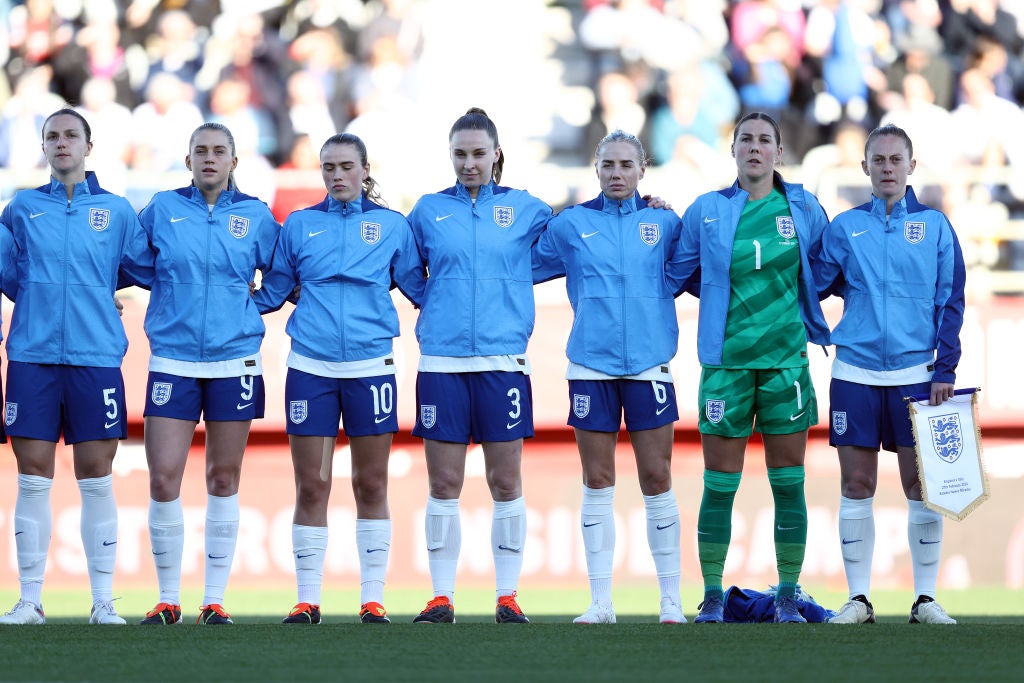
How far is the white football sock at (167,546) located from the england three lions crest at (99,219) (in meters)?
1.20

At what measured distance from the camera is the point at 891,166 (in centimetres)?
689

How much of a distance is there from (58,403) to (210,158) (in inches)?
48.4

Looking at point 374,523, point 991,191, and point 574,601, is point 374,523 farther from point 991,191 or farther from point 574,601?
point 991,191

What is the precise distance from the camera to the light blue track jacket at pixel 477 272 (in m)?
6.69

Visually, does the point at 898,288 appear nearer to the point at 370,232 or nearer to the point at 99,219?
the point at 370,232

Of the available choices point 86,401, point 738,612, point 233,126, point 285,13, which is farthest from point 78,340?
point 285,13

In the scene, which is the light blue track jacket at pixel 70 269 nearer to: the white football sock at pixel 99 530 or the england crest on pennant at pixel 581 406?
the white football sock at pixel 99 530

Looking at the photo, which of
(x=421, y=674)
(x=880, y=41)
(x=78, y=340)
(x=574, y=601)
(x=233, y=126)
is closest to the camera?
(x=421, y=674)

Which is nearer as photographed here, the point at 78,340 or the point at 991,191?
the point at 78,340

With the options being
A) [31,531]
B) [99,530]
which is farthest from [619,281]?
[31,531]

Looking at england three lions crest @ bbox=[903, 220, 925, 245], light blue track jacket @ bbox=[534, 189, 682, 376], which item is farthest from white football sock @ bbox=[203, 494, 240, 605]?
england three lions crest @ bbox=[903, 220, 925, 245]

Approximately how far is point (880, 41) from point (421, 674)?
31.9 ft

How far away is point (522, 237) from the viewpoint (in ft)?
22.5

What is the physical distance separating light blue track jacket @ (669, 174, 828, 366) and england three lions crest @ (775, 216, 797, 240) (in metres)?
0.02
